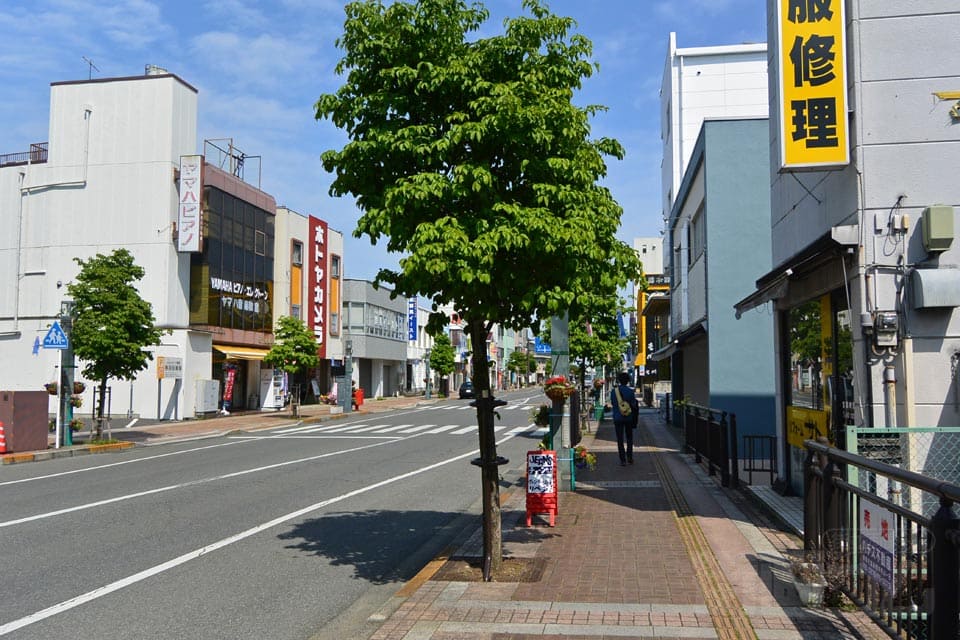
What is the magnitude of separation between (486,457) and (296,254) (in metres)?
39.5

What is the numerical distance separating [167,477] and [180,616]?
31.7 ft

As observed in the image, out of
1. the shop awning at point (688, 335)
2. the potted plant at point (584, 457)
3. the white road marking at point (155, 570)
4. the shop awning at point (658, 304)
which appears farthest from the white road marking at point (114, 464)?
the shop awning at point (658, 304)

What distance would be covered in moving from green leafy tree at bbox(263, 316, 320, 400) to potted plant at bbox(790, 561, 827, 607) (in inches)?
1222

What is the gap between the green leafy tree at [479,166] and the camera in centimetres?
632

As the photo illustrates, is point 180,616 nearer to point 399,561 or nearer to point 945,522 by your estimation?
point 399,561

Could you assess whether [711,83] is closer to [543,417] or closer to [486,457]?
[543,417]

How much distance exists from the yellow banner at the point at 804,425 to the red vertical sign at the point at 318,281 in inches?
1458

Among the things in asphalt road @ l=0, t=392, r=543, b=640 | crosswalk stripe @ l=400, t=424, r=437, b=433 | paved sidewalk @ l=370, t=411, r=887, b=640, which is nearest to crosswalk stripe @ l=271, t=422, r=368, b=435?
crosswalk stripe @ l=400, t=424, r=437, b=433

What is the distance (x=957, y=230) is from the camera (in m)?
7.84

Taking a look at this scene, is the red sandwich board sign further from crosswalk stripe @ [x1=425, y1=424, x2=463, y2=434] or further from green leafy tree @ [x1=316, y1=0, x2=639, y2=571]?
crosswalk stripe @ [x1=425, y1=424, x2=463, y2=434]

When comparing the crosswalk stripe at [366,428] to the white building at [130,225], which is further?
the white building at [130,225]

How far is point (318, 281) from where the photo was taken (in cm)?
4650

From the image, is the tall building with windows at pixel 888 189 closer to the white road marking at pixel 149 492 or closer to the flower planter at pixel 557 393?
the flower planter at pixel 557 393

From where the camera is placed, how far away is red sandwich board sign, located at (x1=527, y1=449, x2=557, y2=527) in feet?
Answer: 30.6
